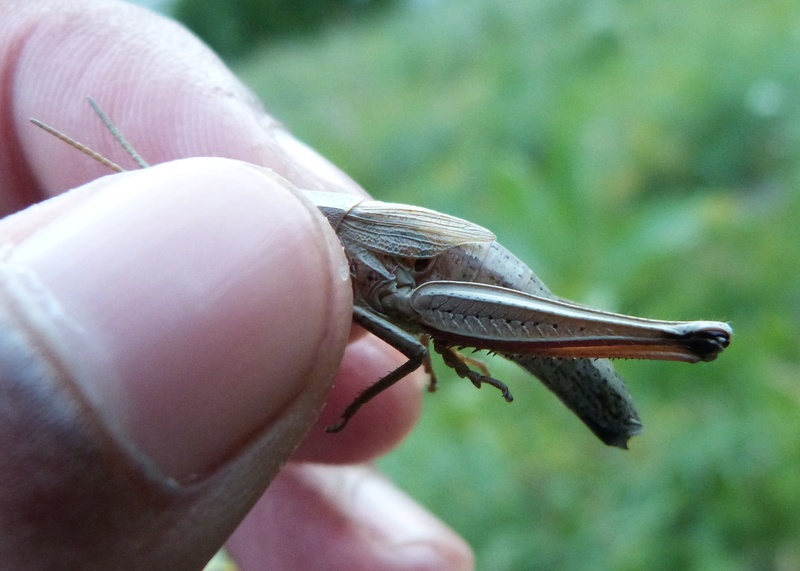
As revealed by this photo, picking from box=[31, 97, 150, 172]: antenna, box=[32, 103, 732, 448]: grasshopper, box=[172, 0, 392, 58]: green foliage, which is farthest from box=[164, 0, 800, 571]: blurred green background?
box=[172, 0, 392, 58]: green foliage

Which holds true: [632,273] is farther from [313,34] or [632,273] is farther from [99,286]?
[313,34]

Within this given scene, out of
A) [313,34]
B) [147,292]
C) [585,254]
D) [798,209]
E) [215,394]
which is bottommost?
[313,34]

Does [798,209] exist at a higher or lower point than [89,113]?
lower

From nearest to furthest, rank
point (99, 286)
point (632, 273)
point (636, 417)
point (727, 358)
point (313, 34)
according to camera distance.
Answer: point (99, 286), point (636, 417), point (727, 358), point (632, 273), point (313, 34)

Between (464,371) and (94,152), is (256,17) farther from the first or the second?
(464,371)

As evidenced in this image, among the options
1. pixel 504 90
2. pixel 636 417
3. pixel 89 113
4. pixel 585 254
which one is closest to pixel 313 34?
pixel 504 90

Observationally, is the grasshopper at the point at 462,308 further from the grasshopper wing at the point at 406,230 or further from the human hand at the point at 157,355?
the human hand at the point at 157,355

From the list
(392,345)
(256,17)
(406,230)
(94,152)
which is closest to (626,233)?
(406,230)
